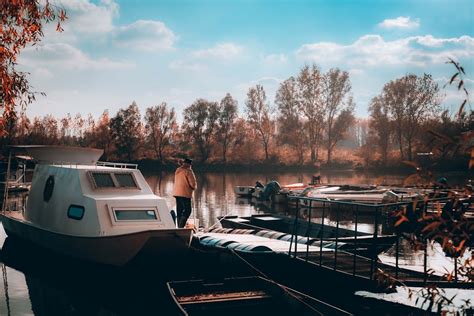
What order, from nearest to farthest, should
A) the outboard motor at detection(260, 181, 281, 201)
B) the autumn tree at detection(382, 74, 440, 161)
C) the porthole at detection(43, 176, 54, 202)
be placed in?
1. the porthole at detection(43, 176, 54, 202)
2. the outboard motor at detection(260, 181, 281, 201)
3. the autumn tree at detection(382, 74, 440, 161)

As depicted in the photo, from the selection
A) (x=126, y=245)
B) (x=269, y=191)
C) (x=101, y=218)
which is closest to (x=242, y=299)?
(x=126, y=245)

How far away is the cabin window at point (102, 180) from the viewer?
18.6m

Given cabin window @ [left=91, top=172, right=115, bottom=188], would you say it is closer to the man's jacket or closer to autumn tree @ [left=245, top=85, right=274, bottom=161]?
the man's jacket

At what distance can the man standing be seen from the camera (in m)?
20.3

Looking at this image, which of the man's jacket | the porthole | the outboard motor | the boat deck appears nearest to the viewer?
the boat deck

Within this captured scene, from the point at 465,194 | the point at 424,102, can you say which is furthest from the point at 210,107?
the point at 465,194

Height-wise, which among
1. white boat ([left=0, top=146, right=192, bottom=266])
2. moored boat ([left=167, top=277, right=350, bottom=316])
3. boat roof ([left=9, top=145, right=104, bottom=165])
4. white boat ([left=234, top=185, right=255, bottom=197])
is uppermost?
boat roof ([left=9, top=145, right=104, bottom=165])

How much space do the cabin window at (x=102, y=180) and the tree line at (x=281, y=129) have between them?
257ft

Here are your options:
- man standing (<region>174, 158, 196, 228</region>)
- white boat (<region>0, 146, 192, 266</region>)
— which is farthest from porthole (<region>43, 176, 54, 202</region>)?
man standing (<region>174, 158, 196, 228</region>)

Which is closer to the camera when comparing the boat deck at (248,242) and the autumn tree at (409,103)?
the boat deck at (248,242)

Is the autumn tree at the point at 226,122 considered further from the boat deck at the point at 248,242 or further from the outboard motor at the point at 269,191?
the boat deck at the point at 248,242

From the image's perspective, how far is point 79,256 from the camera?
17703 millimetres

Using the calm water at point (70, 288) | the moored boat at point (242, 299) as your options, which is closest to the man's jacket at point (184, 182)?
the calm water at point (70, 288)

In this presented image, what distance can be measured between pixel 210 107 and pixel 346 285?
93.6 meters
